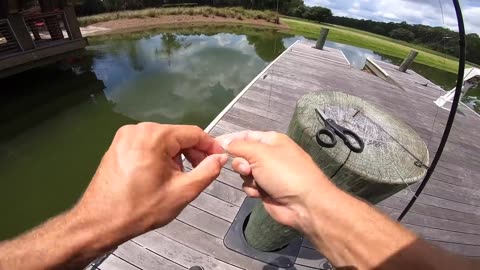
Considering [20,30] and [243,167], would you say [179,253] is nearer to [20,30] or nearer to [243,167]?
[243,167]

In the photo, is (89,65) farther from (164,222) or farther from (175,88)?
(164,222)

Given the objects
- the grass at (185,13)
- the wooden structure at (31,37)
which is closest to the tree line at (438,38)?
the wooden structure at (31,37)

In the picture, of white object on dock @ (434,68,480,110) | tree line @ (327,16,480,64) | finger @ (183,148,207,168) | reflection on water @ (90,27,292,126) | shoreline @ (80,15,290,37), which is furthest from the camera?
shoreline @ (80,15,290,37)

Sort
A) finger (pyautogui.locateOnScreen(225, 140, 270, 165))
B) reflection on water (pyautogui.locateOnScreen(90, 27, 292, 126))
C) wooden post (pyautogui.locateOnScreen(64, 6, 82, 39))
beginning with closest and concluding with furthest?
finger (pyautogui.locateOnScreen(225, 140, 270, 165)), reflection on water (pyautogui.locateOnScreen(90, 27, 292, 126)), wooden post (pyautogui.locateOnScreen(64, 6, 82, 39))

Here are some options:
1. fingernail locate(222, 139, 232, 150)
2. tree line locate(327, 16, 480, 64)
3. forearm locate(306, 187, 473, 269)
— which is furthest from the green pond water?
tree line locate(327, 16, 480, 64)

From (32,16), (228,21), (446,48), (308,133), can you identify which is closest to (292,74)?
(446,48)

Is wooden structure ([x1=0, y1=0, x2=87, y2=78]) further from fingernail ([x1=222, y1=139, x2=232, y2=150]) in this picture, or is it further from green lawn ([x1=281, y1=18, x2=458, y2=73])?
green lawn ([x1=281, y1=18, x2=458, y2=73])

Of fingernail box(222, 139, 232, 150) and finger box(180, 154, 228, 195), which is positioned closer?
finger box(180, 154, 228, 195)
